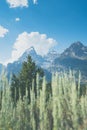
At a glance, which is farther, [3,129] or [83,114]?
[83,114]

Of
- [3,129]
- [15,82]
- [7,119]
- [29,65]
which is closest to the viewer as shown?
[3,129]

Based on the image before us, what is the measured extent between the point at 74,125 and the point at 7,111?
7.58 ft

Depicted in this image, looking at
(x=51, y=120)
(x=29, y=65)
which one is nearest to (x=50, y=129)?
(x=51, y=120)

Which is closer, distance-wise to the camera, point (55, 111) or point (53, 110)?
point (55, 111)

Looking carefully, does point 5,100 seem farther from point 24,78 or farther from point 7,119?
point 24,78

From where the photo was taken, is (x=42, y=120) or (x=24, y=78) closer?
(x=42, y=120)

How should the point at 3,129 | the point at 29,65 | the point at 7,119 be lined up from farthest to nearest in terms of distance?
the point at 29,65 < the point at 7,119 < the point at 3,129

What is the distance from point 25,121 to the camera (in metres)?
13.4

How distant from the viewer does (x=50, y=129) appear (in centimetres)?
1298

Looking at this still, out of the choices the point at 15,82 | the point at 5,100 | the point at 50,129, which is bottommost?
the point at 50,129

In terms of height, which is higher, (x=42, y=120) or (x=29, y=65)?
(x=29, y=65)

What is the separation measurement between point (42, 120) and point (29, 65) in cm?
6332

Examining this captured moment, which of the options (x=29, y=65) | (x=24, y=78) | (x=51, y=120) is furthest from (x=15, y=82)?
(x=51, y=120)

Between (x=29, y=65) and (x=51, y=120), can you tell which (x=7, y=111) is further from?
(x=29, y=65)
